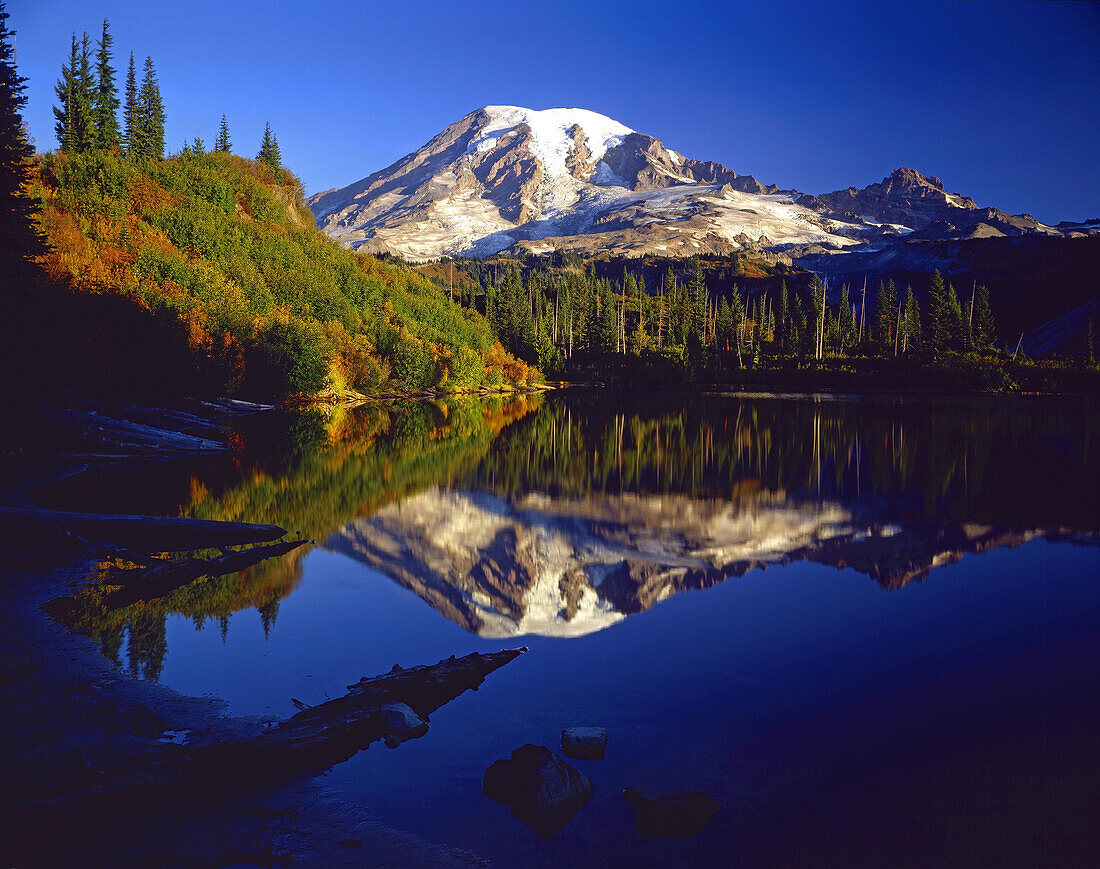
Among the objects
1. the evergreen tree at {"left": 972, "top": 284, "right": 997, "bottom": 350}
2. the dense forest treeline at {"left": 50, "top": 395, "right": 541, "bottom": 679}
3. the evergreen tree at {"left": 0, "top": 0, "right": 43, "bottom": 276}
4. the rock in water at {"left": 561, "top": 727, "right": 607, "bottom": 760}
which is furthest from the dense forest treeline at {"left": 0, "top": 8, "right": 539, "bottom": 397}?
the evergreen tree at {"left": 972, "top": 284, "right": 997, "bottom": 350}

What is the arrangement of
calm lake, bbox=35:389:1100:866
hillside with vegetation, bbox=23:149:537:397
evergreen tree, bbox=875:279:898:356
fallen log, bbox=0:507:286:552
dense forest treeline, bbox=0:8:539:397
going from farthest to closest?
evergreen tree, bbox=875:279:898:356
hillside with vegetation, bbox=23:149:537:397
dense forest treeline, bbox=0:8:539:397
fallen log, bbox=0:507:286:552
calm lake, bbox=35:389:1100:866

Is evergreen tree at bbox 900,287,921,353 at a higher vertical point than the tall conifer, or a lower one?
lower

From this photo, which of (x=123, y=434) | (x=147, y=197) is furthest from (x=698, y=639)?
(x=147, y=197)

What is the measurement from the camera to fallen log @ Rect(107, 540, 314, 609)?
11.1m

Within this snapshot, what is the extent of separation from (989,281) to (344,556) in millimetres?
168548

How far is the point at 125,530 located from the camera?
564 inches

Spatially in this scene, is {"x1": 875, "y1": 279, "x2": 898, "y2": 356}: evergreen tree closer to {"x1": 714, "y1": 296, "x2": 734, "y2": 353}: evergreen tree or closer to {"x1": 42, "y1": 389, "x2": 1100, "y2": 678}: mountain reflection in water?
{"x1": 714, "y1": 296, "x2": 734, "y2": 353}: evergreen tree

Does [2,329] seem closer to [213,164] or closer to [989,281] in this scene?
[213,164]

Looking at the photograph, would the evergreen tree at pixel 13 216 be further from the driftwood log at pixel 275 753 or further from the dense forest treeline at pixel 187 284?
the driftwood log at pixel 275 753

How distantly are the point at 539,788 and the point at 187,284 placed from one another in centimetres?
5844

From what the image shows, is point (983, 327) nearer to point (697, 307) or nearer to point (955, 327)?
point (955, 327)

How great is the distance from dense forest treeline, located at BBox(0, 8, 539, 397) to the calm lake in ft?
42.7

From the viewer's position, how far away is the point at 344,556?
14.4 metres

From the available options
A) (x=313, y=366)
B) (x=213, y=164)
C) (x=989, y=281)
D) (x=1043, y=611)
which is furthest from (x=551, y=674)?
(x=989, y=281)
